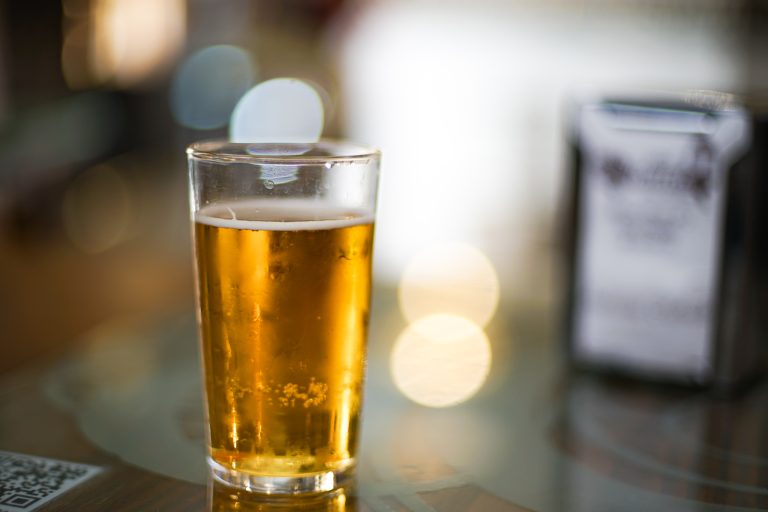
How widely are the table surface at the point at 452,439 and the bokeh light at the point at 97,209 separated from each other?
2849 mm

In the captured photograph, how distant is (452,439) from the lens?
800 millimetres

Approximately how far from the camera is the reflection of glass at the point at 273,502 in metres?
0.63

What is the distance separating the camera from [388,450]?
0.77m

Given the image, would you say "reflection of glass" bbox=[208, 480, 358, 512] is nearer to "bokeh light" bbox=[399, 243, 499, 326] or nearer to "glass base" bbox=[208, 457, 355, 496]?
"glass base" bbox=[208, 457, 355, 496]

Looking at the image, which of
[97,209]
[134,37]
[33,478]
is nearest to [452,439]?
[33,478]

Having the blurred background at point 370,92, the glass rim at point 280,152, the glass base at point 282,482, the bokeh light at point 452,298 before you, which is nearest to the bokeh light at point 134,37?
the blurred background at point 370,92

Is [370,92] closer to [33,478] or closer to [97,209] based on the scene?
[97,209]

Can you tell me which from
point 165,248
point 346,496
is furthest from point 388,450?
point 165,248

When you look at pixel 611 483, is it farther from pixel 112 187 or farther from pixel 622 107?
pixel 112 187

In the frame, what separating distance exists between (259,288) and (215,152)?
0.35 feet

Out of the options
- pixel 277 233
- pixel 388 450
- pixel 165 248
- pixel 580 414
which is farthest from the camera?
pixel 165 248

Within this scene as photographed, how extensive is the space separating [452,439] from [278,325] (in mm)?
225

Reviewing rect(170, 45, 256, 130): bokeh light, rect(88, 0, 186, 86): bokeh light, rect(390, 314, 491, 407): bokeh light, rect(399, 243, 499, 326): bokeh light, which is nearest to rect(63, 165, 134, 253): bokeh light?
rect(88, 0, 186, 86): bokeh light

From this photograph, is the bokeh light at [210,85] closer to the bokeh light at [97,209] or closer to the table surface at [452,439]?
the bokeh light at [97,209]
